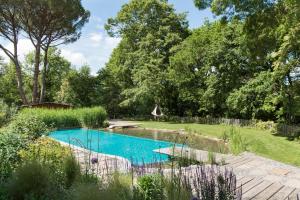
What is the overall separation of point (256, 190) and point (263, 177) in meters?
1.00

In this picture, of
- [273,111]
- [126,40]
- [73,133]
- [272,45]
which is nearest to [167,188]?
[272,45]

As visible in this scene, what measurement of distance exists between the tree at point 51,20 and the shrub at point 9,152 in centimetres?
2006

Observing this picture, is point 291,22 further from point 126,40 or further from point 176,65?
point 126,40

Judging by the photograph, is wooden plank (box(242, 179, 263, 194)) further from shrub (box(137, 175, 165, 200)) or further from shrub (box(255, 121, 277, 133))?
shrub (box(255, 121, 277, 133))

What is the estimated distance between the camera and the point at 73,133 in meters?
17.9

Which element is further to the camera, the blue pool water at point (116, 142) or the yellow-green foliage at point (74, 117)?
the yellow-green foliage at point (74, 117)

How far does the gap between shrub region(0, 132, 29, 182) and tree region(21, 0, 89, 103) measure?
2006 cm

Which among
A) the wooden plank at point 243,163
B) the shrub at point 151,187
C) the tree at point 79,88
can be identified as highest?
the tree at point 79,88

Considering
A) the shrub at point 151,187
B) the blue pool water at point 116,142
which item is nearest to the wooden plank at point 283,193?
the shrub at point 151,187

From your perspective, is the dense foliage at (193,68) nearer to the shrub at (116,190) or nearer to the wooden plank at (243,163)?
the wooden plank at (243,163)

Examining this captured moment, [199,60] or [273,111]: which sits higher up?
[199,60]

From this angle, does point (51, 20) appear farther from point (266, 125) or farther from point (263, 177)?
point (263, 177)

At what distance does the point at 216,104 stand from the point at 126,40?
1115 centimetres

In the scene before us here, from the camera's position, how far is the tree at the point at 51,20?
24.3 m
